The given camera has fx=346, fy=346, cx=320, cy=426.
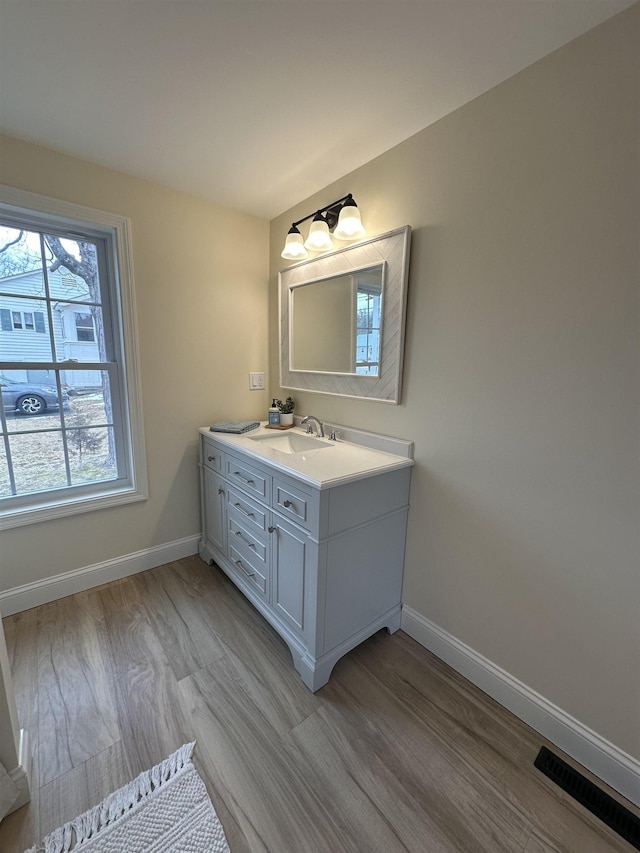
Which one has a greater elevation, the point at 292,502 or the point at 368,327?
the point at 368,327

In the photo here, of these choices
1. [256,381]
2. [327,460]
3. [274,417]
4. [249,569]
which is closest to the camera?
[327,460]

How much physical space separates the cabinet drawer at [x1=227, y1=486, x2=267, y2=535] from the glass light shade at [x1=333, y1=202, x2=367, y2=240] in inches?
52.7

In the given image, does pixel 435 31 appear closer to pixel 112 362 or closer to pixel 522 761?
pixel 112 362

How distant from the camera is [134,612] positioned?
1795mm

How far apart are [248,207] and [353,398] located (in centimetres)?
138

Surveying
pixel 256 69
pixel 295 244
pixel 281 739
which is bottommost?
pixel 281 739

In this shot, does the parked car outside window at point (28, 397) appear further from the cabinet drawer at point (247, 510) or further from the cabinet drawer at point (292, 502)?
the cabinet drawer at point (292, 502)

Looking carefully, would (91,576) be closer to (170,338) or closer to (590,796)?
(170,338)

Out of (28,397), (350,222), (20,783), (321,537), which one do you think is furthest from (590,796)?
(28,397)

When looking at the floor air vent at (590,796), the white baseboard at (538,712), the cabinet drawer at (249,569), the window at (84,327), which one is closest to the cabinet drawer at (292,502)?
the cabinet drawer at (249,569)

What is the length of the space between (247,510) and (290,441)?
1.68ft

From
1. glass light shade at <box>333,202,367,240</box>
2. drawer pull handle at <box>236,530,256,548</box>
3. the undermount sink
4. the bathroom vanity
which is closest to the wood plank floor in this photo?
the bathroom vanity

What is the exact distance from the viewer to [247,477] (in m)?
1.70

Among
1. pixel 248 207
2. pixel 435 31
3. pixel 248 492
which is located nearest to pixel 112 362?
pixel 248 492
